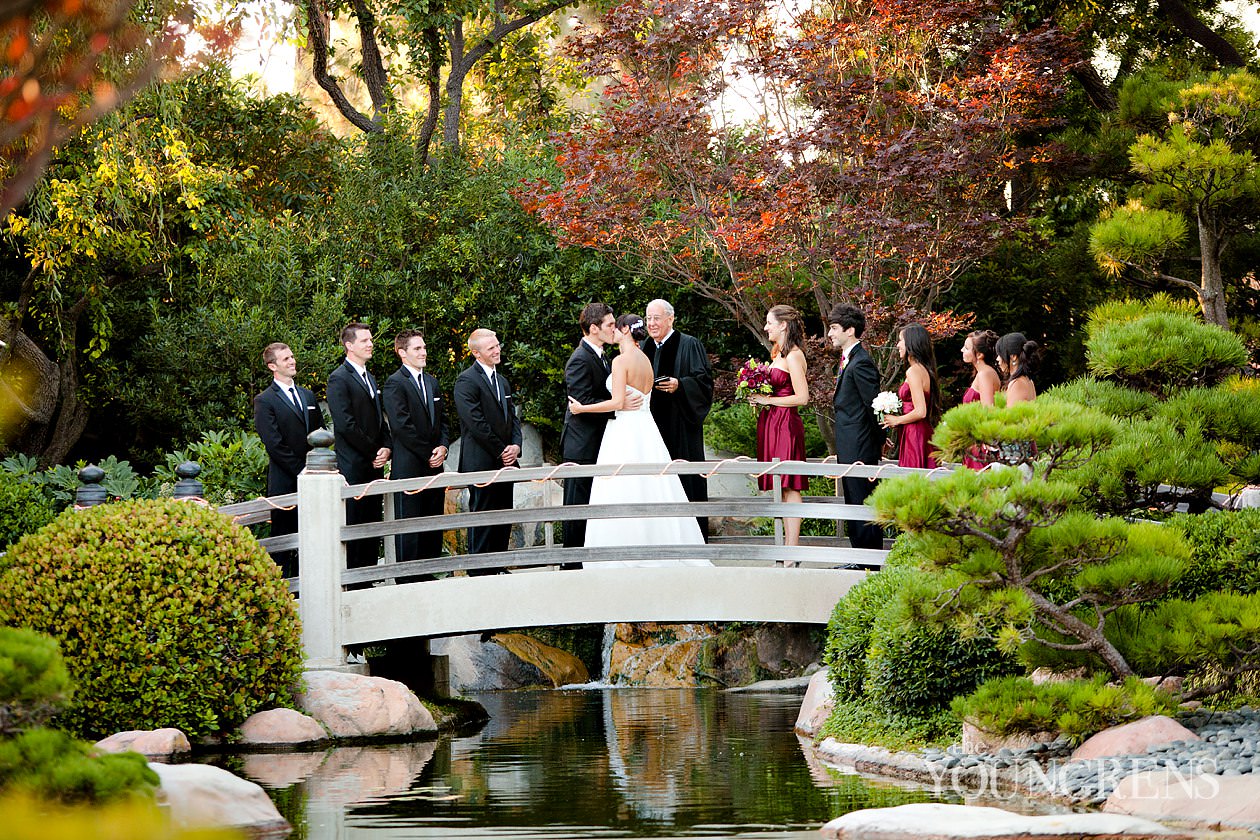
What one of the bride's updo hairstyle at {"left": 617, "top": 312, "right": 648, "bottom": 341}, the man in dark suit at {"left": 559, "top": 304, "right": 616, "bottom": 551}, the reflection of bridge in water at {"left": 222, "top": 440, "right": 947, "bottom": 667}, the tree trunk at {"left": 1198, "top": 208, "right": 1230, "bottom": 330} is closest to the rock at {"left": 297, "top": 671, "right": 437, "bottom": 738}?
the reflection of bridge in water at {"left": 222, "top": 440, "right": 947, "bottom": 667}

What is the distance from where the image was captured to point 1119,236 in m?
11.1

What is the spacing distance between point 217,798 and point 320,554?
12.8ft

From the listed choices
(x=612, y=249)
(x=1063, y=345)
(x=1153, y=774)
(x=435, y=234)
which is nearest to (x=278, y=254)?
(x=435, y=234)

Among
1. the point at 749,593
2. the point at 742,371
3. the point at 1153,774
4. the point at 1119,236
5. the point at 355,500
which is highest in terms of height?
the point at 1119,236

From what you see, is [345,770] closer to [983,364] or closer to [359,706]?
[359,706]

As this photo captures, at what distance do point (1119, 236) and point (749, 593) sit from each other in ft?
12.8

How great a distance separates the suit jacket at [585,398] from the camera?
11.2m

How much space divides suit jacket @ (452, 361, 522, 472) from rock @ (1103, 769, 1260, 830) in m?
5.82

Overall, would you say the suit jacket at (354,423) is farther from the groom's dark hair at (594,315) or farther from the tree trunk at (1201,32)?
the tree trunk at (1201,32)

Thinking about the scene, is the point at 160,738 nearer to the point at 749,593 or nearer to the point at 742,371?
the point at 749,593

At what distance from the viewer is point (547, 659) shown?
48.6ft

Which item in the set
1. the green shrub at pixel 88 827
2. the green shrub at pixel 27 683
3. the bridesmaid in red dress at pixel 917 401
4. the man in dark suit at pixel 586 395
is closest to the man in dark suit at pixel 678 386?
the man in dark suit at pixel 586 395

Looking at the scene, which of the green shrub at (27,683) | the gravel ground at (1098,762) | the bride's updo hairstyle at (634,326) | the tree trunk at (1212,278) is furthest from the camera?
the tree trunk at (1212,278)

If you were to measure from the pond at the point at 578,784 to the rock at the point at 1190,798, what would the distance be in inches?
41.2
